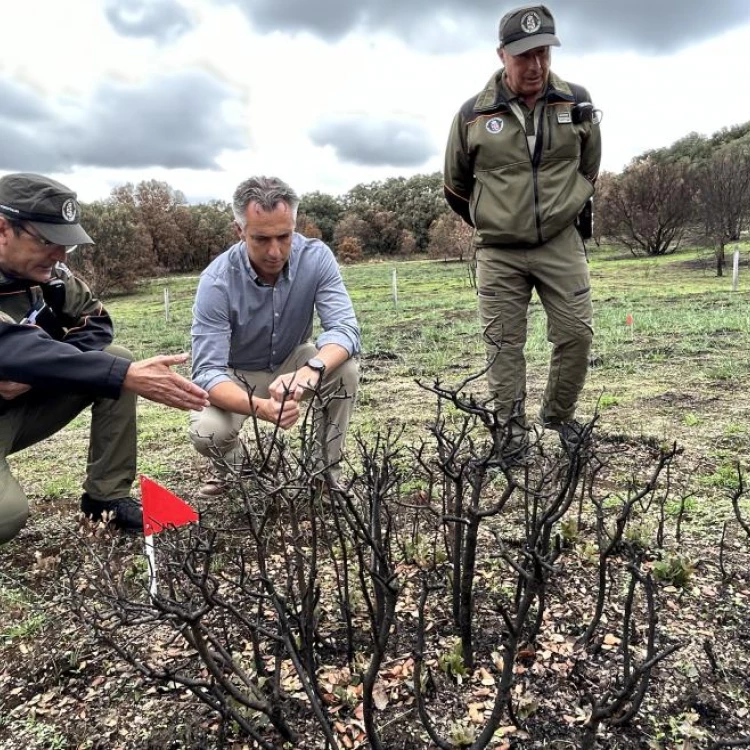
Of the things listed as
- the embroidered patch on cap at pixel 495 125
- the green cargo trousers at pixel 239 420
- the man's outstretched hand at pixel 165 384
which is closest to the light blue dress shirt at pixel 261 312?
the green cargo trousers at pixel 239 420

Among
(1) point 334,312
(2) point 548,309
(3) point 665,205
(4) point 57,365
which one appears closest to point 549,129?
(2) point 548,309

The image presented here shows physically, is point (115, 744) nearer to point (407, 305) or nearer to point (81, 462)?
point (81, 462)

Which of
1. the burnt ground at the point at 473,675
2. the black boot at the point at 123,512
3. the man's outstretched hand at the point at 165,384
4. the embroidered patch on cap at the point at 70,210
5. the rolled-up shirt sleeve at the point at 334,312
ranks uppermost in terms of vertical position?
the embroidered patch on cap at the point at 70,210

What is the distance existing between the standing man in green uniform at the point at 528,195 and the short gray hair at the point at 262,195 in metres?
1.12

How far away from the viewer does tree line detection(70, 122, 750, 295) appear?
21.2 m

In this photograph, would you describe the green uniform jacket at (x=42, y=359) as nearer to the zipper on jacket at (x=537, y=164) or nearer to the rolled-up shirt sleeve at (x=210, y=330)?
the rolled-up shirt sleeve at (x=210, y=330)

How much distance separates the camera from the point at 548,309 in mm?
3432

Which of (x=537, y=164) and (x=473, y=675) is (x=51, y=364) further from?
(x=537, y=164)

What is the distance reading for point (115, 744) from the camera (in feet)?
5.58

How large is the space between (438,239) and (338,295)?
31642 mm

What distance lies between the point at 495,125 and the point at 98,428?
97.5 inches

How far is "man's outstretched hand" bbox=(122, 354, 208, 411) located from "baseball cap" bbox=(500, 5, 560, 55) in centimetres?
212

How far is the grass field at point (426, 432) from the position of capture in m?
1.85

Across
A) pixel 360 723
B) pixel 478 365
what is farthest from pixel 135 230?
pixel 360 723
